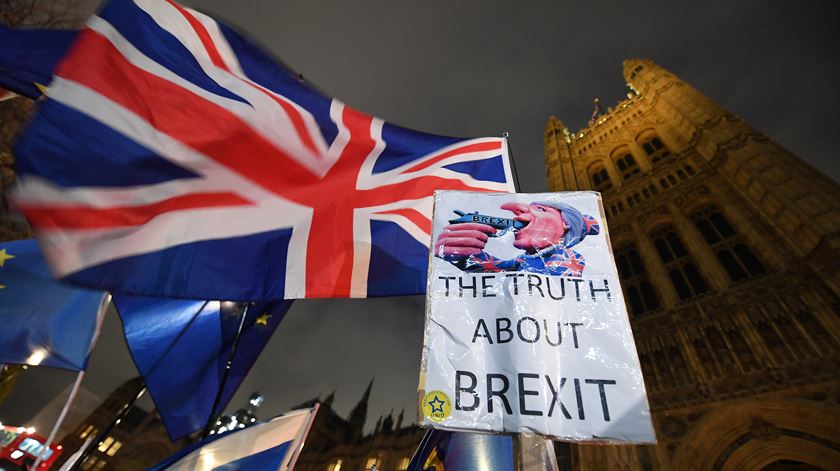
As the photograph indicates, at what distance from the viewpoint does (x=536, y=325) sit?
2.51 m

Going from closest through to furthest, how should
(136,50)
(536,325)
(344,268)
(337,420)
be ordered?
(536,325) < (136,50) < (344,268) < (337,420)

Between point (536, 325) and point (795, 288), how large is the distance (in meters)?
17.2

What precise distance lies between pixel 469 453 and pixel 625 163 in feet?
103

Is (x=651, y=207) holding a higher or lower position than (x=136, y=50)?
higher

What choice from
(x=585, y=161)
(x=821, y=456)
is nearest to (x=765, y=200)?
(x=821, y=456)

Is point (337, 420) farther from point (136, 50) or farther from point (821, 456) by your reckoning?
point (136, 50)

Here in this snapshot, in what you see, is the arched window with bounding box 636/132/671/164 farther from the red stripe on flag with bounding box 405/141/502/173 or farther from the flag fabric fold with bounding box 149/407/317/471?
the flag fabric fold with bounding box 149/407/317/471

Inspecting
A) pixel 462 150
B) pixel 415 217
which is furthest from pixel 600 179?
pixel 415 217

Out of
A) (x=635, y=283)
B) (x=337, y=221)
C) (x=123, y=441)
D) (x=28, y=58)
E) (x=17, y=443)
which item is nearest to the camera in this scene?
(x=28, y=58)

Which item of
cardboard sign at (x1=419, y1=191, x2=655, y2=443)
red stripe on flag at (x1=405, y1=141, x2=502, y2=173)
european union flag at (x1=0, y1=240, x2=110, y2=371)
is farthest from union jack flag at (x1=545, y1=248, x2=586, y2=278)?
european union flag at (x1=0, y1=240, x2=110, y2=371)

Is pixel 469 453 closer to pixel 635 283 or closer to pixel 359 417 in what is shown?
pixel 635 283

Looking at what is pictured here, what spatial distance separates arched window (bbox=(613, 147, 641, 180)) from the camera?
27.2 meters

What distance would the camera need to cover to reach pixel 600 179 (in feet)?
96.3

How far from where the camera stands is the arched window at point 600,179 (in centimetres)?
2756
